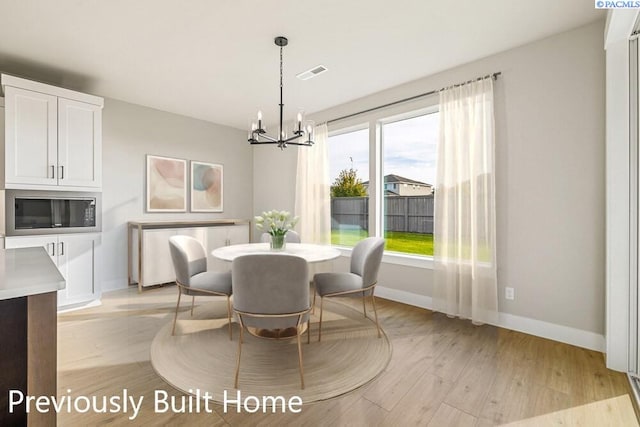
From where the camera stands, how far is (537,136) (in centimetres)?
270

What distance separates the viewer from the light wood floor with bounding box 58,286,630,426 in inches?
66.1

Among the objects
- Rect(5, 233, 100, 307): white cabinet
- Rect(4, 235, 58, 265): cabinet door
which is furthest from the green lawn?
Rect(4, 235, 58, 265): cabinet door

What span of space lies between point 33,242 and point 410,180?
4.20 m

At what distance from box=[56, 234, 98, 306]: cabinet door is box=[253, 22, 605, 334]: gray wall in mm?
4422

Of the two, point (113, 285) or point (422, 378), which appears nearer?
point (422, 378)

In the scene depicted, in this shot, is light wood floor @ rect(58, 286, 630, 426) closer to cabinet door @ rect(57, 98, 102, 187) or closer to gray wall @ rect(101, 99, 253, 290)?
gray wall @ rect(101, 99, 253, 290)

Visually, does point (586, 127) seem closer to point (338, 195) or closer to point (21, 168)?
point (338, 195)

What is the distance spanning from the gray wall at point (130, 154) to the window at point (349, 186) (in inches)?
85.3

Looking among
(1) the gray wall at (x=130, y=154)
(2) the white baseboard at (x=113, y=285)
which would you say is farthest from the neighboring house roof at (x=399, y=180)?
(2) the white baseboard at (x=113, y=285)

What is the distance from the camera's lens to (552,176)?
2625mm

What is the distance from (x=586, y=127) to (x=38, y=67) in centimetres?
521

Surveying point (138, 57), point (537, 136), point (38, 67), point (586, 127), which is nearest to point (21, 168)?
point (38, 67)

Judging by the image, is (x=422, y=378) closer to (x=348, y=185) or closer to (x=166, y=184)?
(x=348, y=185)

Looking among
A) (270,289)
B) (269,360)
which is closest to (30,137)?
(270,289)
